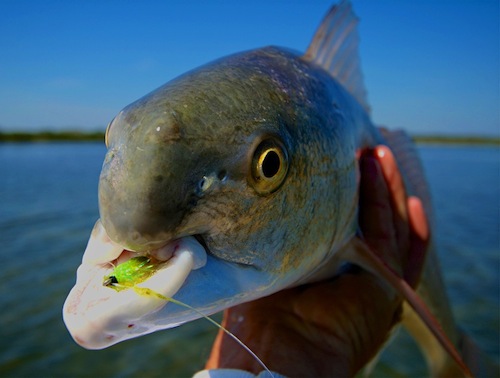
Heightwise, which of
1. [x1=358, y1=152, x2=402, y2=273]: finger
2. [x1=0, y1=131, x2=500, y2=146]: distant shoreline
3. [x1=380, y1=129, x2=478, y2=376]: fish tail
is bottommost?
[x1=0, y1=131, x2=500, y2=146]: distant shoreline

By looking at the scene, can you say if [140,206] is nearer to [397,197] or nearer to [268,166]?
[268,166]

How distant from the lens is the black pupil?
1.19m

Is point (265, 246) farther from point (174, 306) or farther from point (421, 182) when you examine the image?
point (421, 182)

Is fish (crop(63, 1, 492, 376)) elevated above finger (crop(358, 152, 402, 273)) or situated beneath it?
elevated above

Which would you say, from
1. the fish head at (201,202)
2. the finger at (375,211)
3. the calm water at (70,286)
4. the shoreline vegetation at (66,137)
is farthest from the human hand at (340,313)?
the shoreline vegetation at (66,137)

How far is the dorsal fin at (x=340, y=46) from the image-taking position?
2494 mm

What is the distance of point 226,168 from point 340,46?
1842 mm

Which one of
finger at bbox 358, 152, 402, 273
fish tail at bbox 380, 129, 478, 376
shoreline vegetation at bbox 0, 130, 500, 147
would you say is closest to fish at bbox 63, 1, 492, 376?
finger at bbox 358, 152, 402, 273

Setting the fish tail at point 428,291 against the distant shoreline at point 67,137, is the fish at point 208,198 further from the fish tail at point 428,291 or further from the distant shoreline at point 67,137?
the distant shoreline at point 67,137

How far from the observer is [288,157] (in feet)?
4.28

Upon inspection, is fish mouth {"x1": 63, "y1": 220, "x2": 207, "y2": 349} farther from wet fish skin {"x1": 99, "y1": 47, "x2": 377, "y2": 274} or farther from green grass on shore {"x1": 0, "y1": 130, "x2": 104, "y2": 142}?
green grass on shore {"x1": 0, "y1": 130, "x2": 104, "y2": 142}

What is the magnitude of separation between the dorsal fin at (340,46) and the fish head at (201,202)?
115 cm

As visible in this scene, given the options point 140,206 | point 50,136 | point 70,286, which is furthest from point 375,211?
point 50,136

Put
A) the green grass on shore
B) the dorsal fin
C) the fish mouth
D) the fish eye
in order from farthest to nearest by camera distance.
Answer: the green grass on shore
the dorsal fin
the fish eye
the fish mouth
